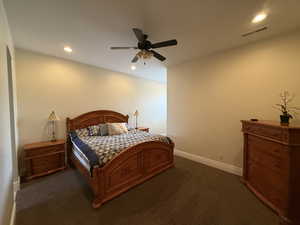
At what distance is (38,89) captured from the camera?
2949mm

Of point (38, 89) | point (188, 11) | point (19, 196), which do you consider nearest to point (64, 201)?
point (19, 196)

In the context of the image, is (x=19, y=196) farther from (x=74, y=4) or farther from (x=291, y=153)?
(x=291, y=153)

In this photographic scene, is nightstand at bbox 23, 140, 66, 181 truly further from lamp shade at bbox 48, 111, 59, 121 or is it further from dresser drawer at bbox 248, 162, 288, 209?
dresser drawer at bbox 248, 162, 288, 209

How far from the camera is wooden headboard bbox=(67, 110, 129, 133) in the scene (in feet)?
11.2

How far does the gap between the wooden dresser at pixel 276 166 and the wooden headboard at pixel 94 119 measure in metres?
3.51

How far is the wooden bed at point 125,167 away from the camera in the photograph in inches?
75.7

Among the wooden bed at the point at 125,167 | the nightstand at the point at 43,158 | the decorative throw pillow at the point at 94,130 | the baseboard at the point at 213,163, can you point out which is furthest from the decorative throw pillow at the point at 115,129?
the baseboard at the point at 213,163

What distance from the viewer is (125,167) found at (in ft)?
7.35

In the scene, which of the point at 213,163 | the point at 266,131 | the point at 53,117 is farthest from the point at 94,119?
the point at 266,131

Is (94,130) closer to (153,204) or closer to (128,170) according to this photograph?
(128,170)

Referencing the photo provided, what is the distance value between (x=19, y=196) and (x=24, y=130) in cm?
138

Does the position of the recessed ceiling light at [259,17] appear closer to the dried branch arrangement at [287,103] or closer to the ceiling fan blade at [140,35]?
the dried branch arrangement at [287,103]

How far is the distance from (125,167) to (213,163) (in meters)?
2.21

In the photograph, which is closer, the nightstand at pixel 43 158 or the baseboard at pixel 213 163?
the nightstand at pixel 43 158
